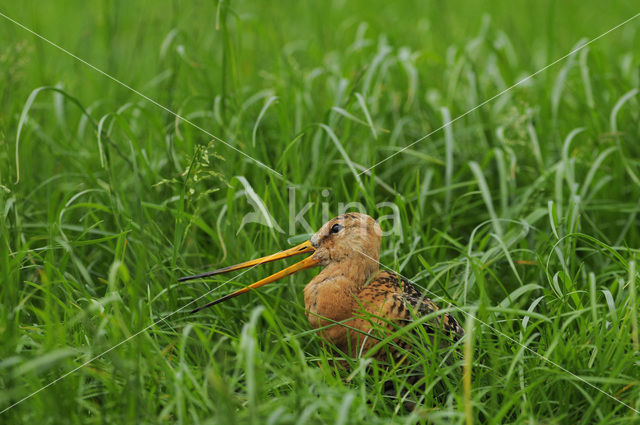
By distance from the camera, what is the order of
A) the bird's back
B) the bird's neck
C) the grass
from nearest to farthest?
the grass, the bird's back, the bird's neck

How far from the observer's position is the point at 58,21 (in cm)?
521

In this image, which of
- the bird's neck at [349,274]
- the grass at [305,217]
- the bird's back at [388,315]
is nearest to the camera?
the grass at [305,217]

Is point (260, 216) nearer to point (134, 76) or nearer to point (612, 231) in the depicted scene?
point (612, 231)

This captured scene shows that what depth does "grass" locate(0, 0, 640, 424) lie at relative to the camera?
5.98 ft

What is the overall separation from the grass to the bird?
0.10m

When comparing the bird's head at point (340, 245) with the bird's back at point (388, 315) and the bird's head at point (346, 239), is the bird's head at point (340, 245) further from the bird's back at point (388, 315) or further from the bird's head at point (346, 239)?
the bird's back at point (388, 315)

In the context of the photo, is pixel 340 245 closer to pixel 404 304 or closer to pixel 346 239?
pixel 346 239

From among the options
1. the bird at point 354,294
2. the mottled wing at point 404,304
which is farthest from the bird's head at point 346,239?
the mottled wing at point 404,304

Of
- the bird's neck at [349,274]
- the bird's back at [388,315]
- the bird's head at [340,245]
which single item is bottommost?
the bird's back at [388,315]

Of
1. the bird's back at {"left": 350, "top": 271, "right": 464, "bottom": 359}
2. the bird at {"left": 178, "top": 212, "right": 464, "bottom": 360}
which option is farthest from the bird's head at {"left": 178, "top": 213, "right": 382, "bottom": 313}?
the bird's back at {"left": 350, "top": 271, "right": 464, "bottom": 359}

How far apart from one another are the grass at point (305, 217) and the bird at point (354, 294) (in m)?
0.10

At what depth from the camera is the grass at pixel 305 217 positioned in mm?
1823

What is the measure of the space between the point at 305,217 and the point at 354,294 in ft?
1.82

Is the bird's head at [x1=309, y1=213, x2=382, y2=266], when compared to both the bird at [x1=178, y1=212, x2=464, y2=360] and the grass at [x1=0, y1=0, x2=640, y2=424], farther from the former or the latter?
the grass at [x1=0, y1=0, x2=640, y2=424]
